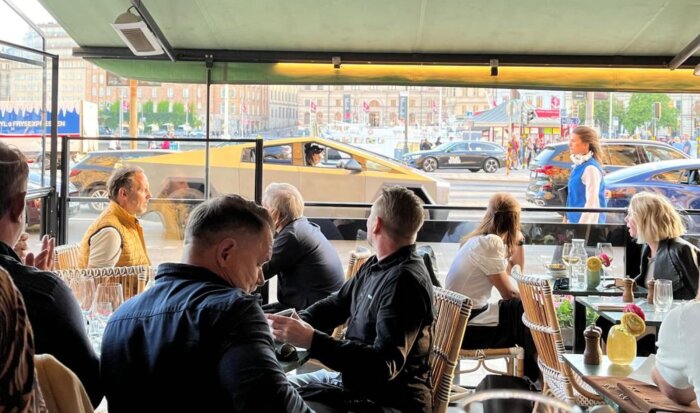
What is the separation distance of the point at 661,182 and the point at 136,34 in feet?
17.7

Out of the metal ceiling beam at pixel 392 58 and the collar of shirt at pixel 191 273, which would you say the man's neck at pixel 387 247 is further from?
the metal ceiling beam at pixel 392 58

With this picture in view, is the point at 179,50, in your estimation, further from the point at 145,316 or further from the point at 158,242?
the point at 145,316

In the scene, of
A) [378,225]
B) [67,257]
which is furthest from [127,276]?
[378,225]

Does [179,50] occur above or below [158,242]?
above

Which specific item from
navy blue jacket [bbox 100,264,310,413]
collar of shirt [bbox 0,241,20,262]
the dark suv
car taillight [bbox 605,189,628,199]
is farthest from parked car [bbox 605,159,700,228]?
collar of shirt [bbox 0,241,20,262]

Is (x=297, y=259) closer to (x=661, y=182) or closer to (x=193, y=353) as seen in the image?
(x=193, y=353)

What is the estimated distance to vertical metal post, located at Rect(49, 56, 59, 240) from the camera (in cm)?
591

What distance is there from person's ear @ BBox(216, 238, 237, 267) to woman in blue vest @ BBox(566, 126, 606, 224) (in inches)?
205

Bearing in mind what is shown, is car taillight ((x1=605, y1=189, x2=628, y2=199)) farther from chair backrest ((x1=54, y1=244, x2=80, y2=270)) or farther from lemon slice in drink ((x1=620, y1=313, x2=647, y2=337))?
chair backrest ((x1=54, y1=244, x2=80, y2=270))

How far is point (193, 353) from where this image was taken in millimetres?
1731

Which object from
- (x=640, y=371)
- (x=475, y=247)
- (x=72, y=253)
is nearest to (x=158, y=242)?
(x=72, y=253)

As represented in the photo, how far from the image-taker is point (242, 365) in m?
1.69

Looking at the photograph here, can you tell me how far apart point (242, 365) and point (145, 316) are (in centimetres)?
30

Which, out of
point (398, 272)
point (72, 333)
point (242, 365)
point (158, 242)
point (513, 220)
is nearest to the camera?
point (242, 365)
